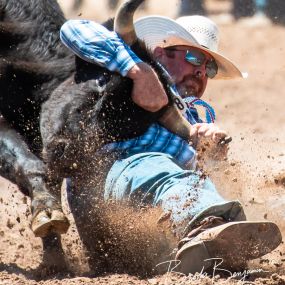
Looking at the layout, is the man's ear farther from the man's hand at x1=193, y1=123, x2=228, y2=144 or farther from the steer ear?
the man's hand at x1=193, y1=123, x2=228, y2=144

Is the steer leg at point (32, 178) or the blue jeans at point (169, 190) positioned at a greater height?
the blue jeans at point (169, 190)

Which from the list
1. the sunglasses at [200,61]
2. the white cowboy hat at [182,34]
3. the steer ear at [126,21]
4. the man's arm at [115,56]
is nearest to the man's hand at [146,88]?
the man's arm at [115,56]

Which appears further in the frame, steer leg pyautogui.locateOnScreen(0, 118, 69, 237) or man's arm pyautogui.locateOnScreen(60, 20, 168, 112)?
man's arm pyautogui.locateOnScreen(60, 20, 168, 112)

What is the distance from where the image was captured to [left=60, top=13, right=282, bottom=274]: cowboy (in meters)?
4.41

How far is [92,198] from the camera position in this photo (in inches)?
208

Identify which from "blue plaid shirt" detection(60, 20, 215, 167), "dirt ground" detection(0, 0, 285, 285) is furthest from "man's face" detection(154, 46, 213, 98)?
"dirt ground" detection(0, 0, 285, 285)

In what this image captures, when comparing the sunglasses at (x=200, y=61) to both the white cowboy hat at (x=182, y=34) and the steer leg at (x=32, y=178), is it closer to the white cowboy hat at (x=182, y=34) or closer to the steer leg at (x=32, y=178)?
the white cowboy hat at (x=182, y=34)

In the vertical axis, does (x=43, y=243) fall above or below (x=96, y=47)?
below

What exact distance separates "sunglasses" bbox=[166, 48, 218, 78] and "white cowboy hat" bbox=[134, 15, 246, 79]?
42 millimetres

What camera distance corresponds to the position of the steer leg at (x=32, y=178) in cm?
487

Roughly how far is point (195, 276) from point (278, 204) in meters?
2.19

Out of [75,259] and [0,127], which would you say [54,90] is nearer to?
[0,127]

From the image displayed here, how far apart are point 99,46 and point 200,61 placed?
1025 millimetres

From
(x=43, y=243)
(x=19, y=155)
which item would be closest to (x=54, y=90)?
(x=19, y=155)
